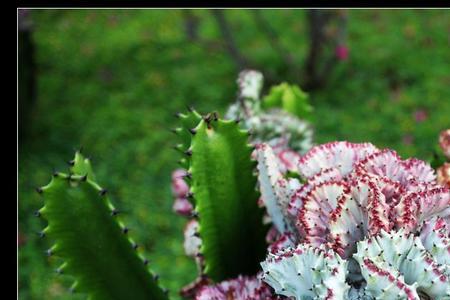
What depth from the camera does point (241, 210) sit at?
1136 millimetres

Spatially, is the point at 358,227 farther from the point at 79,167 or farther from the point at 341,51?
the point at 341,51

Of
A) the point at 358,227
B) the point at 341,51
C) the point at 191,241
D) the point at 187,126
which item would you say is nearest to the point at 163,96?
the point at 341,51

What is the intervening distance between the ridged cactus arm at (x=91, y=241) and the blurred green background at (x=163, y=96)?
109 inches

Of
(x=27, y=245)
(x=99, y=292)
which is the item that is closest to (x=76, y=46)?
(x=27, y=245)

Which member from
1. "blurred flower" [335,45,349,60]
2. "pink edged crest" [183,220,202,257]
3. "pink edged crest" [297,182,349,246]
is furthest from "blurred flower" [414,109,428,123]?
"pink edged crest" [297,182,349,246]

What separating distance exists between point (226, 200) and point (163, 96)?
5.00 m

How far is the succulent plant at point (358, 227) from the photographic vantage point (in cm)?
83

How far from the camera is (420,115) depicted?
17.4 feet

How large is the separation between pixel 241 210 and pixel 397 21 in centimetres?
609

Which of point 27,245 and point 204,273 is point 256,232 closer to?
point 204,273

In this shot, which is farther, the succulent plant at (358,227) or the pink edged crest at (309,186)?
the pink edged crest at (309,186)

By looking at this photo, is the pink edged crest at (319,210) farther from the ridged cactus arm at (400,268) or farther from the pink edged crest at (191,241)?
the pink edged crest at (191,241)

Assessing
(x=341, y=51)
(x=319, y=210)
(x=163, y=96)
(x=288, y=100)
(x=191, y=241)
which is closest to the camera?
(x=319, y=210)

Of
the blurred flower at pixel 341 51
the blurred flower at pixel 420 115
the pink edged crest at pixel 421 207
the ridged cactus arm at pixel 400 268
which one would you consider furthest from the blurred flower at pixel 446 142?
the blurred flower at pixel 341 51
